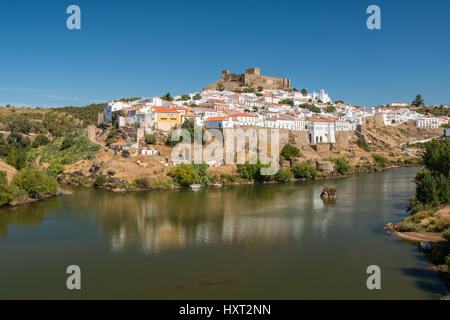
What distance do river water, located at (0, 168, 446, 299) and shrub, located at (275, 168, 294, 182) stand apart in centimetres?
798

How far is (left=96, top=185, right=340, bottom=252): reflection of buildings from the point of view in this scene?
513 inches

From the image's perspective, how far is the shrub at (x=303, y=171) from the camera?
96.3 feet

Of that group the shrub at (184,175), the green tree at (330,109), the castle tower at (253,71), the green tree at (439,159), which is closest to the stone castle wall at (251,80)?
the castle tower at (253,71)

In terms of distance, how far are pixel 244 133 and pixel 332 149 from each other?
32.8 ft

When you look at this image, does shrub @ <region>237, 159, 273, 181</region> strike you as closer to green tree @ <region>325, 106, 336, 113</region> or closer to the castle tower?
green tree @ <region>325, 106, 336, 113</region>

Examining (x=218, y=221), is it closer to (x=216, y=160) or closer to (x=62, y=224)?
(x=62, y=224)

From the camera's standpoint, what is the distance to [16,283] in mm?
9695

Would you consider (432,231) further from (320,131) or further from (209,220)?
(320,131)

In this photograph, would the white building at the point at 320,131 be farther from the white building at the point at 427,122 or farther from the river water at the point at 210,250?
the white building at the point at 427,122

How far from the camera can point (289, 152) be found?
31.0 m

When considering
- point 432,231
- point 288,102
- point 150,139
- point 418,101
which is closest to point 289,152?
point 150,139

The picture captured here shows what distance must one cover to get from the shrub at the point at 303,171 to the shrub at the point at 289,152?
1.30 m
